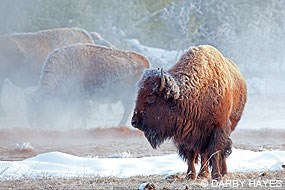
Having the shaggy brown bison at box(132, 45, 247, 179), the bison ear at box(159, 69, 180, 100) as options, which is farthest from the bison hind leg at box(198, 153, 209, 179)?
the bison ear at box(159, 69, 180, 100)

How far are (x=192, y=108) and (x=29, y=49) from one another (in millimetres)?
12540

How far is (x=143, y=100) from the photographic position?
26.7 feet

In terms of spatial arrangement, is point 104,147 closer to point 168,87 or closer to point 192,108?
point 192,108

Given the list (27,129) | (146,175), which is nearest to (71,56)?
(27,129)

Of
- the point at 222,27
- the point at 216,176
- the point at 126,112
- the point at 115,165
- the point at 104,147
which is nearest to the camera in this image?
the point at 216,176

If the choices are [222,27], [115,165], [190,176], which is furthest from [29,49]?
[190,176]

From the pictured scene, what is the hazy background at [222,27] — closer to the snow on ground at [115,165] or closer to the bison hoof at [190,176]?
the snow on ground at [115,165]

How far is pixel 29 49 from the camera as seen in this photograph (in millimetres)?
20250

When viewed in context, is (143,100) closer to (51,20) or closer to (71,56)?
(71,56)

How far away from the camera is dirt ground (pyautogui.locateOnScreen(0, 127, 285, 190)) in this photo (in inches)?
306

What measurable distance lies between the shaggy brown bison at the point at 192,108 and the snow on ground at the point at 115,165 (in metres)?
0.91

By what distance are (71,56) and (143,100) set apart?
9399mm

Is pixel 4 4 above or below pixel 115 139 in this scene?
above

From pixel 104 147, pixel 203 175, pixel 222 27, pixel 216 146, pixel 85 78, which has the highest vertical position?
pixel 216 146
